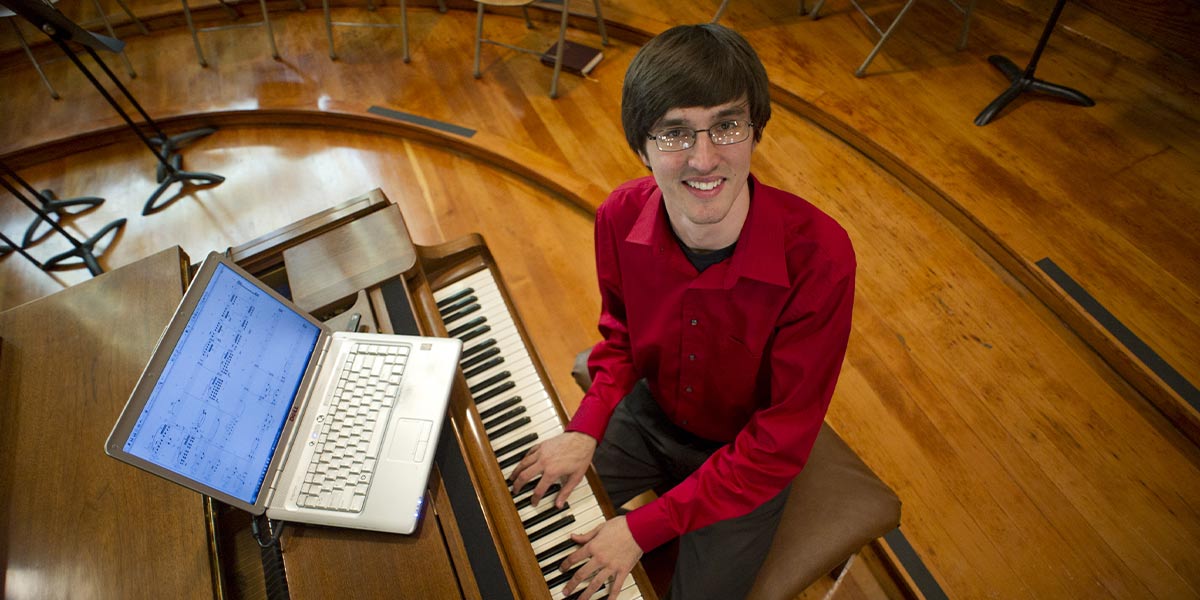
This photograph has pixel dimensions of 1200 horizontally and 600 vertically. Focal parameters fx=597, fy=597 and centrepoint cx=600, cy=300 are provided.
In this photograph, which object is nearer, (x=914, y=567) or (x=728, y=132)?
(x=728, y=132)

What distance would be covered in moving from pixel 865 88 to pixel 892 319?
4.26ft

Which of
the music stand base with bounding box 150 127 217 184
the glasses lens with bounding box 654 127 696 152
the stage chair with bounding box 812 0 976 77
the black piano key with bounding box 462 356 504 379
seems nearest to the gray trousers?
the black piano key with bounding box 462 356 504 379

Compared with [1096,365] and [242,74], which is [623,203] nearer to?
[1096,365]

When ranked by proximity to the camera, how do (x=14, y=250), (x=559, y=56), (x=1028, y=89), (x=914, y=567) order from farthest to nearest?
(x=559, y=56) < (x=14, y=250) < (x=1028, y=89) < (x=914, y=567)

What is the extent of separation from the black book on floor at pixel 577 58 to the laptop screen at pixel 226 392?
8.21ft

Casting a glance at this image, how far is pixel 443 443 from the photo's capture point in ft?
3.96

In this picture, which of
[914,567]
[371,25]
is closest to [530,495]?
[914,567]

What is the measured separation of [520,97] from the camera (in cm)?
326

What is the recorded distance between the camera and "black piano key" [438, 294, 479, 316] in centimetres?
158

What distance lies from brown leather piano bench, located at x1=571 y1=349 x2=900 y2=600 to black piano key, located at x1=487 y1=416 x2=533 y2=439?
0.60 m

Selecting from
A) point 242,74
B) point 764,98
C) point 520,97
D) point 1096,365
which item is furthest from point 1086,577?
point 242,74

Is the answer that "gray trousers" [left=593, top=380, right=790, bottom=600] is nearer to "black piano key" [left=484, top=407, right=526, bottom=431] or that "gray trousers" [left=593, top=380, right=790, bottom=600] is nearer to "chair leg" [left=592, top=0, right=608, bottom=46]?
"black piano key" [left=484, top=407, right=526, bottom=431]

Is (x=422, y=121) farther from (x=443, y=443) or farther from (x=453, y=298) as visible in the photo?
(x=443, y=443)

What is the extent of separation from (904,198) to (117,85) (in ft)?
12.7
